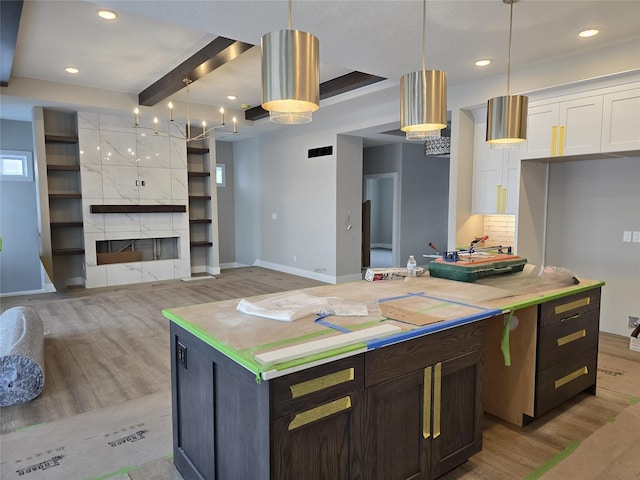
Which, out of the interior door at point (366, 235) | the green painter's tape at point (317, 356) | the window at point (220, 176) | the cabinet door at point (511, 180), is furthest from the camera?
the window at point (220, 176)

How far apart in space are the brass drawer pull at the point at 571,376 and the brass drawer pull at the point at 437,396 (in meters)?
1.25

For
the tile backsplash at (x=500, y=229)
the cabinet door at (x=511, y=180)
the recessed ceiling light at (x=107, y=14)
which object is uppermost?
the recessed ceiling light at (x=107, y=14)

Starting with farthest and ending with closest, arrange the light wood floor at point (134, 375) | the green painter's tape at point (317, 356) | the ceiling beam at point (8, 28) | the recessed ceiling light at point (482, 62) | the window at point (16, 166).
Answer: the window at point (16, 166) < the recessed ceiling light at point (482, 62) < the ceiling beam at point (8, 28) < the light wood floor at point (134, 375) < the green painter's tape at point (317, 356)

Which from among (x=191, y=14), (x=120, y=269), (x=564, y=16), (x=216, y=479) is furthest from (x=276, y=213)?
(x=216, y=479)

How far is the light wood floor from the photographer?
237 cm

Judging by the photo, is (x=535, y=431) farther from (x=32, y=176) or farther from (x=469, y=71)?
(x=32, y=176)

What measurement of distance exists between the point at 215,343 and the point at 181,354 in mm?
482

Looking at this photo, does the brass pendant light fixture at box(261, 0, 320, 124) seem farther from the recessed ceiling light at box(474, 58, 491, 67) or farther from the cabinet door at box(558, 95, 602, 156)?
the cabinet door at box(558, 95, 602, 156)

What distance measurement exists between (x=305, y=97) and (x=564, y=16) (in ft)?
8.94

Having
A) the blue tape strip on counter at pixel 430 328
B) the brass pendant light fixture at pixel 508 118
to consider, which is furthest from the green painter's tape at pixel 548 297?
the brass pendant light fixture at pixel 508 118

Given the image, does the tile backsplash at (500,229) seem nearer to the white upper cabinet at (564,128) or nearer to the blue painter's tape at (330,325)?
the white upper cabinet at (564,128)

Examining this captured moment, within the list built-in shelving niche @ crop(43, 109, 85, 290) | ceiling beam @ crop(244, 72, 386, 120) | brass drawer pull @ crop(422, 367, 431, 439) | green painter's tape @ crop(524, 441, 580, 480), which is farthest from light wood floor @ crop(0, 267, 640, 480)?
ceiling beam @ crop(244, 72, 386, 120)

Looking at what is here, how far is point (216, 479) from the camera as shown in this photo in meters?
1.80

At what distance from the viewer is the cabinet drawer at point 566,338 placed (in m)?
2.58
